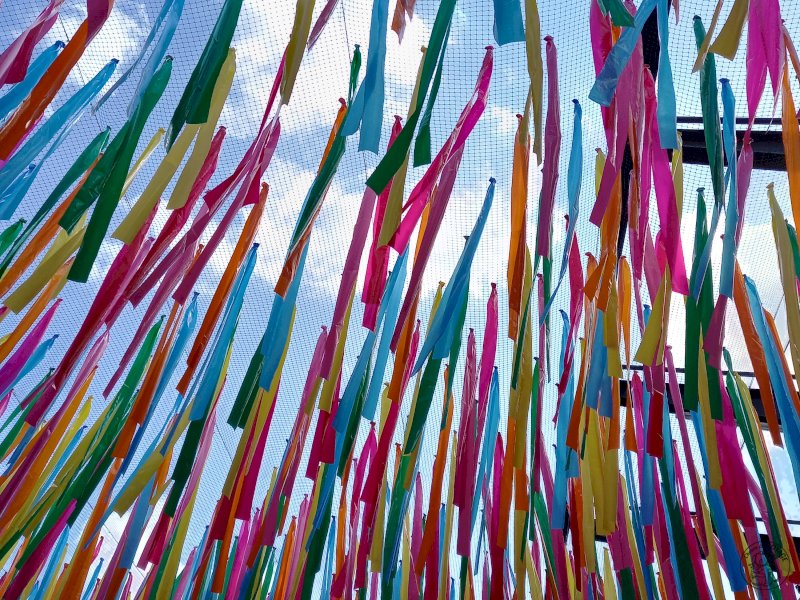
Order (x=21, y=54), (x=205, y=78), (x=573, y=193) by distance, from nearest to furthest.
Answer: (x=205, y=78) → (x=21, y=54) → (x=573, y=193)

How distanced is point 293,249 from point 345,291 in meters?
0.21

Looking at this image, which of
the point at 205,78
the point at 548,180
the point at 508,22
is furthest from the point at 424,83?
the point at 205,78

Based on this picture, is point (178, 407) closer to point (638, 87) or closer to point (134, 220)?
point (134, 220)

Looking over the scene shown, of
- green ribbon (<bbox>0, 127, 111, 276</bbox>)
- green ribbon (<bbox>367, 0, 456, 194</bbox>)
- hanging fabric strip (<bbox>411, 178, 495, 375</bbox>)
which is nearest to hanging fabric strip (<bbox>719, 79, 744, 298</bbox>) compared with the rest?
hanging fabric strip (<bbox>411, 178, 495, 375</bbox>)

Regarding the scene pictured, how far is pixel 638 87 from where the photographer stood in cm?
239

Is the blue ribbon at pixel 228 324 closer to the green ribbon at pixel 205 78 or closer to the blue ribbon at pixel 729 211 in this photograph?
the green ribbon at pixel 205 78

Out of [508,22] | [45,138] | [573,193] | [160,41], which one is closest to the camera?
[508,22]

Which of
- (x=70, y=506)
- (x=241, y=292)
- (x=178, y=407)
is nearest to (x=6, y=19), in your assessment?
(x=241, y=292)

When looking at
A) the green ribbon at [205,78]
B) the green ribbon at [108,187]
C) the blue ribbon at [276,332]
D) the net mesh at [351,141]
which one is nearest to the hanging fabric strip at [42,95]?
the green ribbon at [108,187]

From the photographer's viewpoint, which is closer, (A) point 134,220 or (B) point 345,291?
(A) point 134,220

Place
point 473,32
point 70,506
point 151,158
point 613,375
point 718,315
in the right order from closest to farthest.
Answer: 1. point 718,315
2. point 613,375
3. point 70,506
4. point 473,32
5. point 151,158

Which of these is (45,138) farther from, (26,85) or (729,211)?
(729,211)

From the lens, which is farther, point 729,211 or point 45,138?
point 45,138

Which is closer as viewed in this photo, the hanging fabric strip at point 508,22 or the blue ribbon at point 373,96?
the hanging fabric strip at point 508,22
